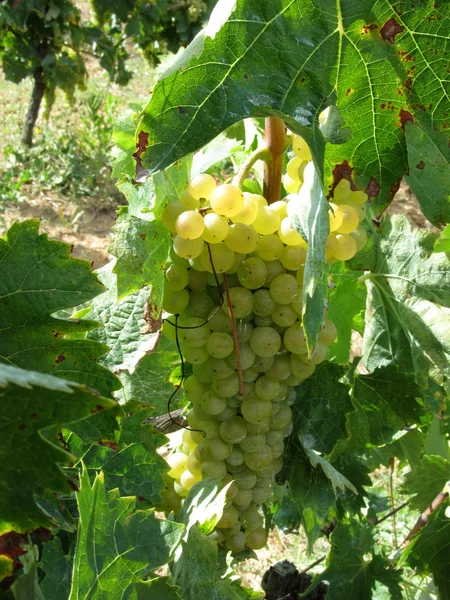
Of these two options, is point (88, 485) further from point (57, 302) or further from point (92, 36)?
point (92, 36)

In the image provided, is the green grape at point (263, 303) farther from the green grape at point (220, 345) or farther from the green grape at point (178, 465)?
the green grape at point (178, 465)

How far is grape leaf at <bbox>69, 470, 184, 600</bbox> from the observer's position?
0.65 meters

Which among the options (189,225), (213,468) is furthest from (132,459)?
(189,225)

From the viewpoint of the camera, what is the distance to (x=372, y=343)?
45.6 inches

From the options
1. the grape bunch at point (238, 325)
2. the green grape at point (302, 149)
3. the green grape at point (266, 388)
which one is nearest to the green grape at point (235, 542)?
the grape bunch at point (238, 325)

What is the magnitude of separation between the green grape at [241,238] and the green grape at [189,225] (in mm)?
45

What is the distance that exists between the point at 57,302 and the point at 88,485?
0.20 metres

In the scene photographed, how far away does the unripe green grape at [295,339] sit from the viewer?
87cm

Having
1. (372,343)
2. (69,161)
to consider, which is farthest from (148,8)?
(372,343)

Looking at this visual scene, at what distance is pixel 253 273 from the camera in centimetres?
87

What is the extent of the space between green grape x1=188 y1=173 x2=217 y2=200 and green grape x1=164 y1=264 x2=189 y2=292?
10 cm

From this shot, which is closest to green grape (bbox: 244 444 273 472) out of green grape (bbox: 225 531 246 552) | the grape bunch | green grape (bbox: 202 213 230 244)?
the grape bunch

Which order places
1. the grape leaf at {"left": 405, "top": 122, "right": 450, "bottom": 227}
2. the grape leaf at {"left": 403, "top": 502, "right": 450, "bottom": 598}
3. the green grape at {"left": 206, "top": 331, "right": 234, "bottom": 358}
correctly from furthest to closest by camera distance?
the grape leaf at {"left": 403, "top": 502, "right": 450, "bottom": 598} → the green grape at {"left": 206, "top": 331, "right": 234, "bottom": 358} → the grape leaf at {"left": 405, "top": 122, "right": 450, "bottom": 227}

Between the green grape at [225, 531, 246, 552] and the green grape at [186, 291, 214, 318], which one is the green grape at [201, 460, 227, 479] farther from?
the green grape at [186, 291, 214, 318]
